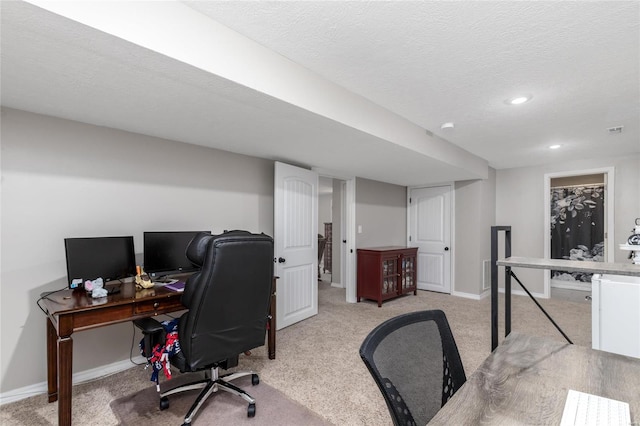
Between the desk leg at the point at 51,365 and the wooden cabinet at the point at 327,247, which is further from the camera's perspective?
the wooden cabinet at the point at 327,247

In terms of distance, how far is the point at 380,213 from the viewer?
5.55 metres

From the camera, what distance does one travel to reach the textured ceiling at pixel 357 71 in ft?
4.83

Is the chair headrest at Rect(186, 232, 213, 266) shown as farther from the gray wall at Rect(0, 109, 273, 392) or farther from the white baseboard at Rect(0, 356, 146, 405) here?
the white baseboard at Rect(0, 356, 146, 405)

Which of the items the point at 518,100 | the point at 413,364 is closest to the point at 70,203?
the point at 413,364

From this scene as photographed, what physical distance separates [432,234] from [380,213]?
1.12 metres

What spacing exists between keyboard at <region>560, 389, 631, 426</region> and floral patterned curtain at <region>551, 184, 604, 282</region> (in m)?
6.13

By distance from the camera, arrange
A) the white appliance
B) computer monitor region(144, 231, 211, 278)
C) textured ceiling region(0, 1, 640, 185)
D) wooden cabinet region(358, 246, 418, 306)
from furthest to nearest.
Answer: wooden cabinet region(358, 246, 418, 306) → computer monitor region(144, 231, 211, 278) → the white appliance → textured ceiling region(0, 1, 640, 185)

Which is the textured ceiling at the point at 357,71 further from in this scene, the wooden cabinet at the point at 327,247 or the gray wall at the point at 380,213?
the wooden cabinet at the point at 327,247

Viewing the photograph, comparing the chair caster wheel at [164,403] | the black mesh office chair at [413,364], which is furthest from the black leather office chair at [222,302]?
the black mesh office chair at [413,364]

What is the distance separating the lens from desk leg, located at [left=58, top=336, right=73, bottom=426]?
1712mm

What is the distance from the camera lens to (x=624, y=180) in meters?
4.41

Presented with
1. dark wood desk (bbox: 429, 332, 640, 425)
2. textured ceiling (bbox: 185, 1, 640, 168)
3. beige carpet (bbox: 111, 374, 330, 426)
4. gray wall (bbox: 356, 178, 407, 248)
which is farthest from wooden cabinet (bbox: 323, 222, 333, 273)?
dark wood desk (bbox: 429, 332, 640, 425)

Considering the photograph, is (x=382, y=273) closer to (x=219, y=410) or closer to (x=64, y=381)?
(x=219, y=410)

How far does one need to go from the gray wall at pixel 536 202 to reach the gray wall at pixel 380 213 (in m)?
1.71
